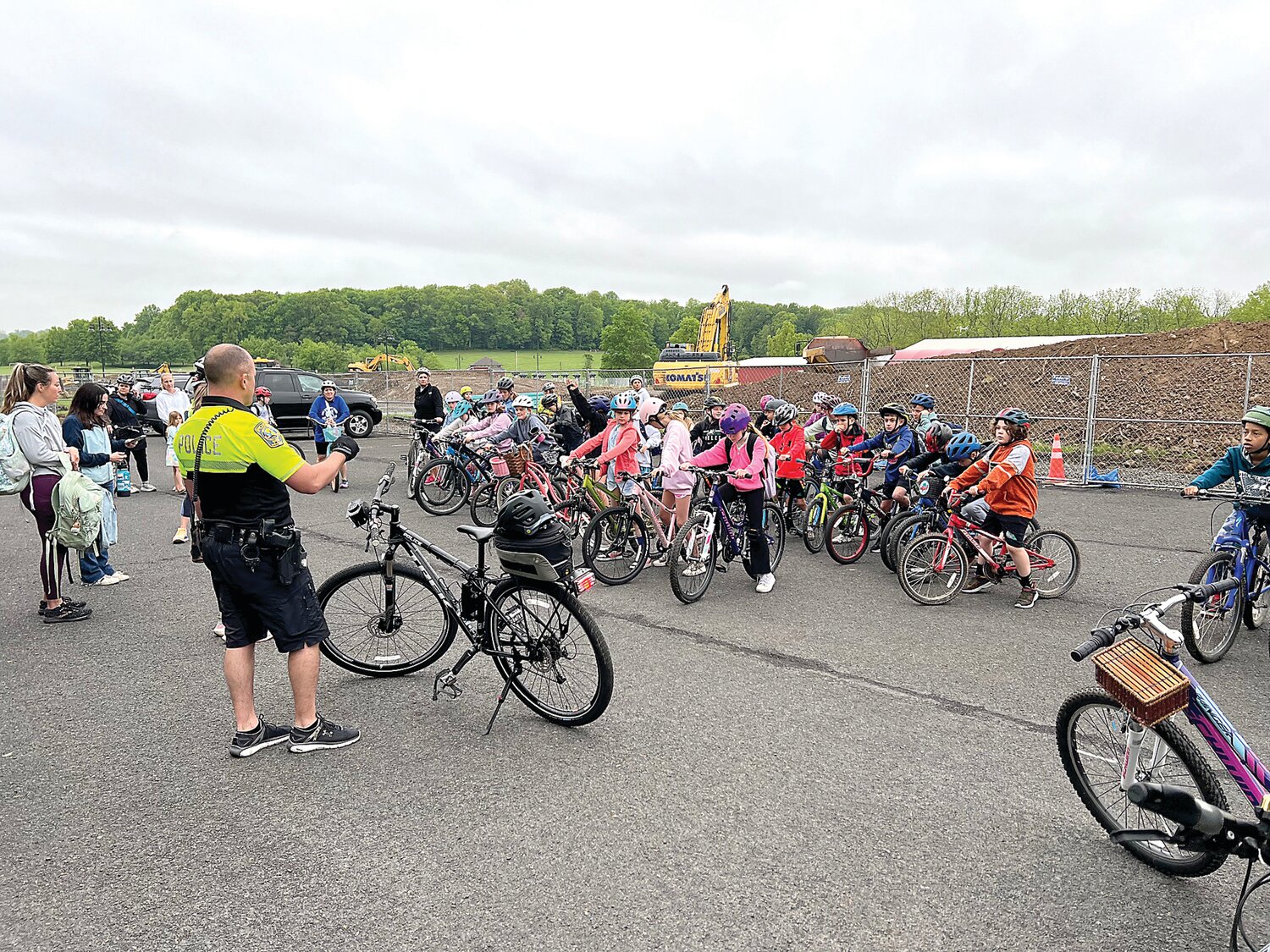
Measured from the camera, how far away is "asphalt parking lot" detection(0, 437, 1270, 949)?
2.75 m

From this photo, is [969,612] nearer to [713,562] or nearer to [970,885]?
[713,562]

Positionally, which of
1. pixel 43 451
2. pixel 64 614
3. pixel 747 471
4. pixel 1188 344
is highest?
pixel 1188 344

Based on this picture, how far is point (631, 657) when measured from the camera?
17.8 ft

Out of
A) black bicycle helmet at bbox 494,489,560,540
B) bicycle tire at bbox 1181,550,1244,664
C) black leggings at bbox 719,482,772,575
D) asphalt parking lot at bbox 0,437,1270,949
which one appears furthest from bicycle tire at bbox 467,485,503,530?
bicycle tire at bbox 1181,550,1244,664

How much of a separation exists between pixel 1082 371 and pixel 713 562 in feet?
64.3

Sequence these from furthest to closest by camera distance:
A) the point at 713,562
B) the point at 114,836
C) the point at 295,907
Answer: the point at 713,562
the point at 114,836
the point at 295,907

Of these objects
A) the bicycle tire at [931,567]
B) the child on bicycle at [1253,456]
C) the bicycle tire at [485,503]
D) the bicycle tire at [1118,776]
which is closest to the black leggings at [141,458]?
the bicycle tire at [485,503]

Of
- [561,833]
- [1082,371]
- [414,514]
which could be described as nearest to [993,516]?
[561,833]

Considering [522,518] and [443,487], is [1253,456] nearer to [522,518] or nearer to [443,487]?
[522,518]

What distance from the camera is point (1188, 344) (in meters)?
21.8

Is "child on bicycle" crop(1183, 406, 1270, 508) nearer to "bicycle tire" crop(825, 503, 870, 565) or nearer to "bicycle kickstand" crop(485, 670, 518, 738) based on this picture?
"bicycle tire" crop(825, 503, 870, 565)

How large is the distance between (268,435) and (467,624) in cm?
157

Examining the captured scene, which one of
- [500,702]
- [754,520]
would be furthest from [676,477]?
[500,702]

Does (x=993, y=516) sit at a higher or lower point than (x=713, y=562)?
higher
